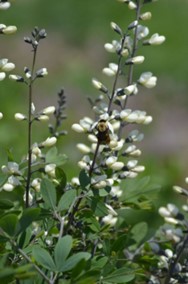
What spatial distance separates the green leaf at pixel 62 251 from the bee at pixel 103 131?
26cm

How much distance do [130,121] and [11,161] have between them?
30 cm

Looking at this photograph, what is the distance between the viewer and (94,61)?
1046cm

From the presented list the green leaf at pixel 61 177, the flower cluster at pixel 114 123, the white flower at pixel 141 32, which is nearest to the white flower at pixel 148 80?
the flower cluster at pixel 114 123

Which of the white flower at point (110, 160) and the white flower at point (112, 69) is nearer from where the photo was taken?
the white flower at point (110, 160)

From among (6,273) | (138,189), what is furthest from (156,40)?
(6,273)

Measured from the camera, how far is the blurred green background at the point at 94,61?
7234 mm

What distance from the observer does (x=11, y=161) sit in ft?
5.68

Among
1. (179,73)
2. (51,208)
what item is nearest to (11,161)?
(51,208)

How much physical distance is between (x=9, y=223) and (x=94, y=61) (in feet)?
30.1

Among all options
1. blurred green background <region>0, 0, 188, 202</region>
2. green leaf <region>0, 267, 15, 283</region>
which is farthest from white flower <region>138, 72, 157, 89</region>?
blurred green background <region>0, 0, 188, 202</region>

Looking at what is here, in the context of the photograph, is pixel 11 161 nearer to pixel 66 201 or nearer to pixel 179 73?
pixel 66 201

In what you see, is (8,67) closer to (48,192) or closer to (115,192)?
(48,192)

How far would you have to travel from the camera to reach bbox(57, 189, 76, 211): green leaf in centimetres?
158

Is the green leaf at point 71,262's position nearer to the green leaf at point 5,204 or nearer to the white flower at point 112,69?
the green leaf at point 5,204
